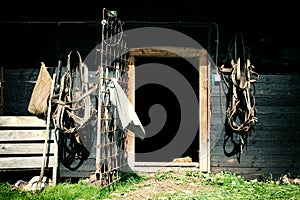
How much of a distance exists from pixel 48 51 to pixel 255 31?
3.38m

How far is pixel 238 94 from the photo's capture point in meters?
5.54

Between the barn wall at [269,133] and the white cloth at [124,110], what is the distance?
1.42 m

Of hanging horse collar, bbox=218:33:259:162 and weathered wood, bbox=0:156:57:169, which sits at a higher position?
hanging horse collar, bbox=218:33:259:162

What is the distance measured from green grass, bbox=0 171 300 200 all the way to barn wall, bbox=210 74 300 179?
0.72ft

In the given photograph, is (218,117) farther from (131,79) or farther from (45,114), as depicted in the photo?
(45,114)

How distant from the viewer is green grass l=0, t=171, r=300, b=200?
4371 mm

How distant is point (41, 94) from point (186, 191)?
8.34ft

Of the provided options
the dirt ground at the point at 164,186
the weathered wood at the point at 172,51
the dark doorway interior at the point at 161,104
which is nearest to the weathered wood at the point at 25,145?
the dirt ground at the point at 164,186

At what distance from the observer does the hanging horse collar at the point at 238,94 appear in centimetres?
541

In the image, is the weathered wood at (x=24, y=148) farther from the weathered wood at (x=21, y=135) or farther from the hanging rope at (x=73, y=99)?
the hanging rope at (x=73, y=99)

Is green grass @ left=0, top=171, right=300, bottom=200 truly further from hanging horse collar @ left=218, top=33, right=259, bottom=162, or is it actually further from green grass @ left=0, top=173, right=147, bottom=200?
hanging horse collar @ left=218, top=33, right=259, bottom=162

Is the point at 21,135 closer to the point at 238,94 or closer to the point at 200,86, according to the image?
the point at 200,86

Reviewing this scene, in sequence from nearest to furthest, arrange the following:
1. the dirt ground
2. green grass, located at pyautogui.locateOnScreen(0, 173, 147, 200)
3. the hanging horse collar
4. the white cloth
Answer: green grass, located at pyautogui.locateOnScreen(0, 173, 147, 200) → the dirt ground → the white cloth → the hanging horse collar

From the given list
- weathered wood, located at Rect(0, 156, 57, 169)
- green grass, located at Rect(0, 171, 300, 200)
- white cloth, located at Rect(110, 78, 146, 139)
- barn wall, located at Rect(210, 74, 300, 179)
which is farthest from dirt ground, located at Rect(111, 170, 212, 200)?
weathered wood, located at Rect(0, 156, 57, 169)
